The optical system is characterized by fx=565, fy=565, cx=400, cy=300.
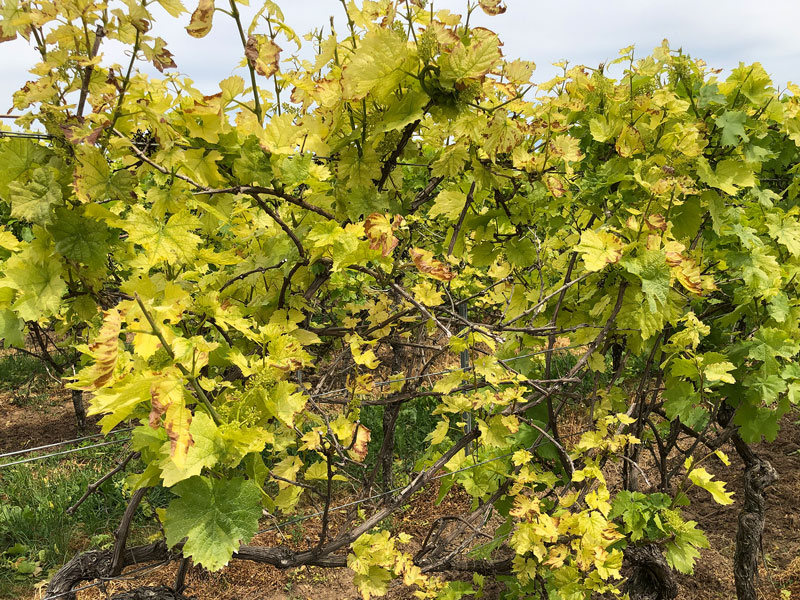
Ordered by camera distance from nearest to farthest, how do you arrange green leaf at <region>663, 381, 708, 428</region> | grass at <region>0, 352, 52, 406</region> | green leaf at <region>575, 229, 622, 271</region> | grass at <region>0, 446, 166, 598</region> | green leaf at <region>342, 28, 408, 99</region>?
green leaf at <region>342, 28, 408, 99</region> → green leaf at <region>575, 229, 622, 271</region> → green leaf at <region>663, 381, 708, 428</region> → grass at <region>0, 446, 166, 598</region> → grass at <region>0, 352, 52, 406</region>

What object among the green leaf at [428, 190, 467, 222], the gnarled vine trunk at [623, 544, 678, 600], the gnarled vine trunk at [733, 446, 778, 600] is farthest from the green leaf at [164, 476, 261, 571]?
the gnarled vine trunk at [733, 446, 778, 600]

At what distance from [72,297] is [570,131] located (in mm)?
1757

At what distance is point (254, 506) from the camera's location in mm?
1110

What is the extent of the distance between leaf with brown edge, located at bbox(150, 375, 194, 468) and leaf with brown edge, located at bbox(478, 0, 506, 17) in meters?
0.99

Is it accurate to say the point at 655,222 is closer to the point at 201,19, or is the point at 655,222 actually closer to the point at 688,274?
the point at 688,274

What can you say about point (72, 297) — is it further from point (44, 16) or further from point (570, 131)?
point (570, 131)

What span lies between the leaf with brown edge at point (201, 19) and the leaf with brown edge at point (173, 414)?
0.68 m

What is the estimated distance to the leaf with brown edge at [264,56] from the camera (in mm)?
1175

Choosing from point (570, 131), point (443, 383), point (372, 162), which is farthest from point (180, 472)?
point (570, 131)

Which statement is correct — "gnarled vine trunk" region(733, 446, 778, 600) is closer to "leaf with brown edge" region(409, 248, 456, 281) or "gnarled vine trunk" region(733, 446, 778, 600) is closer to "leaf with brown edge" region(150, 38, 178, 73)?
"leaf with brown edge" region(409, 248, 456, 281)

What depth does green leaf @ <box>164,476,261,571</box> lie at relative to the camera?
1.05 metres

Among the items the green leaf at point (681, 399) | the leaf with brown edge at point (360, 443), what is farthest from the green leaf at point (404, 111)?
the green leaf at point (681, 399)

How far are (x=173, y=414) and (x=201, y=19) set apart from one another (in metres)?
0.76

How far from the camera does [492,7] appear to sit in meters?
1.22
